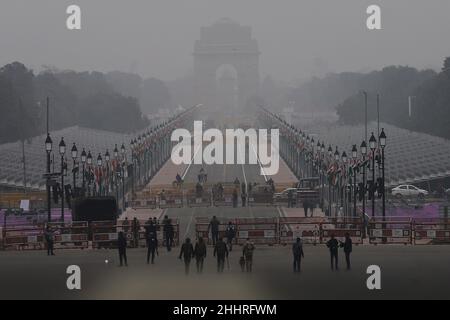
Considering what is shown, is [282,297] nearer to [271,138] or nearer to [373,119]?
[271,138]

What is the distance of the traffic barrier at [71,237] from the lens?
39.5 m

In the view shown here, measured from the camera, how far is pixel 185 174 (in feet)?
286

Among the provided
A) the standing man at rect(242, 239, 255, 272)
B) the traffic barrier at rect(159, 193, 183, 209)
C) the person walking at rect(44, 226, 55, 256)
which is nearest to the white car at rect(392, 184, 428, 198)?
the traffic barrier at rect(159, 193, 183, 209)

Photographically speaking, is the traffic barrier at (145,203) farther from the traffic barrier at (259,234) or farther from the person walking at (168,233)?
the person walking at (168,233)

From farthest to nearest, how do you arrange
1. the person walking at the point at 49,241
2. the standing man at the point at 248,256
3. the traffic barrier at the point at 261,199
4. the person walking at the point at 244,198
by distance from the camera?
the traffic barrier at the point at 261,199, the person walking at the point at 244,198, the person walking at the point at 49,241, the standing man at the point at 248,256

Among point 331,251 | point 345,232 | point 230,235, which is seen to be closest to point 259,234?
point 345,232

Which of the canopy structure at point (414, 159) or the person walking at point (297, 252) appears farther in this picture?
the canopy structure at point (414, 159)

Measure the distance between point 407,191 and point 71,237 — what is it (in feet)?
110

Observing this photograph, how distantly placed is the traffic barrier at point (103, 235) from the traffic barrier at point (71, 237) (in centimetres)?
31

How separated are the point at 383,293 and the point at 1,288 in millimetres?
8512

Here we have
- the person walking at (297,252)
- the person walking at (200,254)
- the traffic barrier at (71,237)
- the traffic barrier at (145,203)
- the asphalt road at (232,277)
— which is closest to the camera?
the asphalt road at (232,277)

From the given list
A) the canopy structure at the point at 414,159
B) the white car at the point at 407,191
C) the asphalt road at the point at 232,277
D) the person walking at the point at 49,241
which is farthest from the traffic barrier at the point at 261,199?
the person walking at the point at 49,241

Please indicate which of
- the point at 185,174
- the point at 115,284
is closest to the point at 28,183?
the point at 185,174

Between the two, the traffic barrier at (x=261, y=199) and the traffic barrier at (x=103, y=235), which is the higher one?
the traffic barrier at (x=261, y=199)
